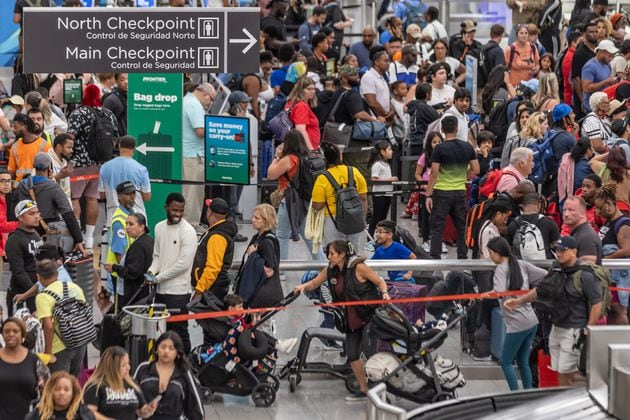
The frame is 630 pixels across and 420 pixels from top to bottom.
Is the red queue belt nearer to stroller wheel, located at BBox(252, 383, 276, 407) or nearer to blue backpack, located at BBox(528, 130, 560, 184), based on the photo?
stroller wheel, located at BBox(252, 383, 276, 407)

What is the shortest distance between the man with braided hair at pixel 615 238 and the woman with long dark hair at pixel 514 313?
0.70 m

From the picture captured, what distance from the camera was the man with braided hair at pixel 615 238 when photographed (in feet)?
45.3

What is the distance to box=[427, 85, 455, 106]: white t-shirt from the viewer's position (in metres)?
21.0

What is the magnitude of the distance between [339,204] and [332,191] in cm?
20

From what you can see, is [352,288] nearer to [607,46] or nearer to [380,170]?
[380,170]

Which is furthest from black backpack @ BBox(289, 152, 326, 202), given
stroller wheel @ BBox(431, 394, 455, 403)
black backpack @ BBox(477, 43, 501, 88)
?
black backpack @ BBox(477, 43, 501, 88)

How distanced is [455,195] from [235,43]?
10.4 ft

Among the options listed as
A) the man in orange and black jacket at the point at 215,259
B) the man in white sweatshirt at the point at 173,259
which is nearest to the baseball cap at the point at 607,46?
the man in orange and black jacket at the point at 215,259

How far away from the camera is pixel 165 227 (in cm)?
1405

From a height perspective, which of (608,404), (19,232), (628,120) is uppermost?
(628,120)

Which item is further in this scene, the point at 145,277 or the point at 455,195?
the point at 455,195

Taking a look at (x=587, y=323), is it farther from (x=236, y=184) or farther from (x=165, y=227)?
(x=236, y=184)

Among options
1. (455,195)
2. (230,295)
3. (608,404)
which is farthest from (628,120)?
(608,404)

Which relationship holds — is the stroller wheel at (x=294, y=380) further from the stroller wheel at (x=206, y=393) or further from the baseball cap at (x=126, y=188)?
the baseball cap at (x=126, y=188)
